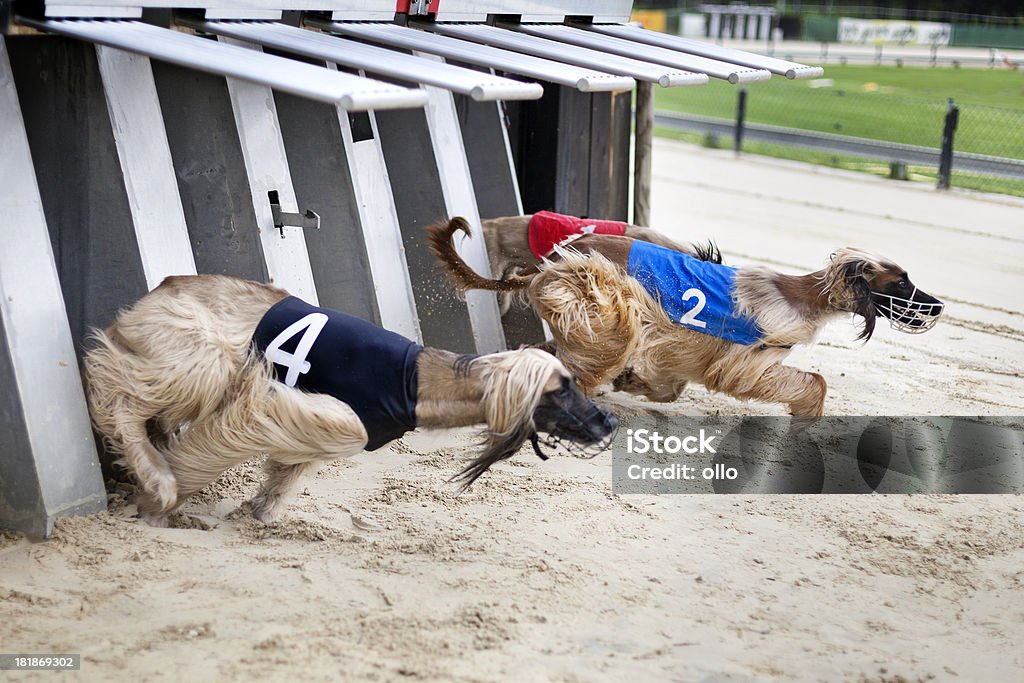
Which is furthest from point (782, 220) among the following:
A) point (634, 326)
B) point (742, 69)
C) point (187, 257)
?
point (187, 257)

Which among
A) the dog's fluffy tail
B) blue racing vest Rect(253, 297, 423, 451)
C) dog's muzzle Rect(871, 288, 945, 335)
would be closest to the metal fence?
dog's muzzle Rect(871, 288, 945, 335)

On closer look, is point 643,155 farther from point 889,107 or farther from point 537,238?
point 889,107

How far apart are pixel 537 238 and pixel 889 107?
13.1 meters

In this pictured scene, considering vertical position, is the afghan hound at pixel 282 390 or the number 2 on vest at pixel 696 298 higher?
the afghan hound at pixel 282 390

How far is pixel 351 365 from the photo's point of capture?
3.08 metres

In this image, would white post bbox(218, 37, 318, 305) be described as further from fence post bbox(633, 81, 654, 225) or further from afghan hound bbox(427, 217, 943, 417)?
fence post bbox(633, 81, 654, 225)

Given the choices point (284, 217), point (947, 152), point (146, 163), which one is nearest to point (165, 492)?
point (146, 163)

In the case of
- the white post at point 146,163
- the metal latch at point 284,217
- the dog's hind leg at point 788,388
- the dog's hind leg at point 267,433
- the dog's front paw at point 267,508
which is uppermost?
the white post at point 146,163

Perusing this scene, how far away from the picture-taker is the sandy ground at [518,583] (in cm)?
270

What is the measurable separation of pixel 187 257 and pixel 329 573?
1.24 m

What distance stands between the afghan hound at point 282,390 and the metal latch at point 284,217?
30.1 inches

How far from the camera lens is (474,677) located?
261 centimetres

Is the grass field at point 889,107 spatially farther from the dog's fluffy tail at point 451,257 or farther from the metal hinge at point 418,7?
the dog's fluffy tail at point 451,257

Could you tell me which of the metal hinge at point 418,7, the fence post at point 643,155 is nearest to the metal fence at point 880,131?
the fence post at point 643,155
